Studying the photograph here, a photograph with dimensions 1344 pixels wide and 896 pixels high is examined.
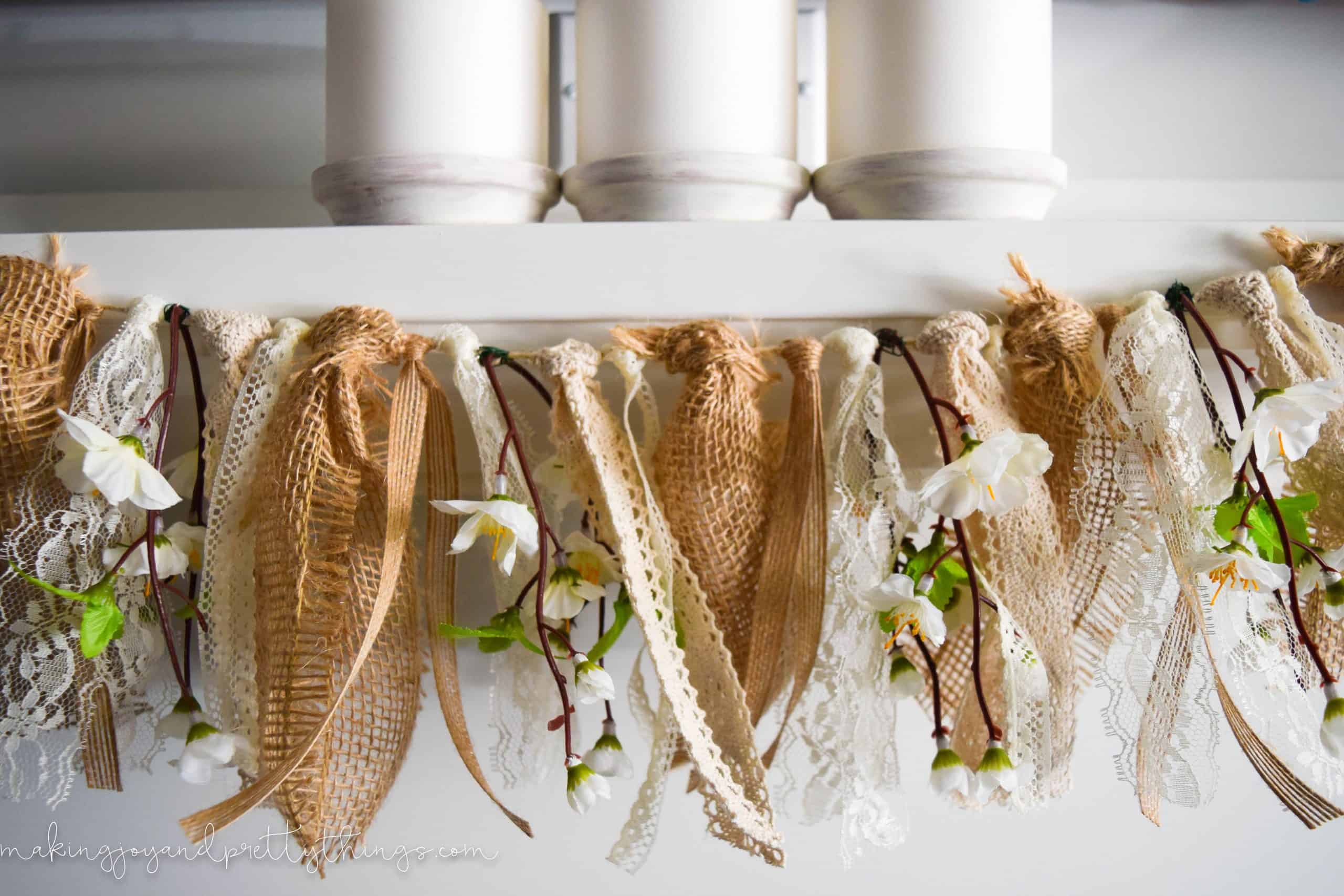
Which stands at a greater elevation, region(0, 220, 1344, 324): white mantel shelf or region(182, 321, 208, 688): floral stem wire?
region(0, 220, 1344, 324): white mantel shelf

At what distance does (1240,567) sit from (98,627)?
0.50m

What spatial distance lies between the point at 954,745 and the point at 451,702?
261mm

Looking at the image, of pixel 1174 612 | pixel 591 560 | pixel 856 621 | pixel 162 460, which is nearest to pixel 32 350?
pixel 162 460

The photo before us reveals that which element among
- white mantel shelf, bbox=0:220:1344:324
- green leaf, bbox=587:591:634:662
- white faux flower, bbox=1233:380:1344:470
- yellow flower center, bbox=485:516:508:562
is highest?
white mantel shelf, bbox=0:220:1344:324

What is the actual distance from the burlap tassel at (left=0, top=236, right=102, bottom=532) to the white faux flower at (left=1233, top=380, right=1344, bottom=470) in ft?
1.75

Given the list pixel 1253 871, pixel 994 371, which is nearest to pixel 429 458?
pixel 994 371

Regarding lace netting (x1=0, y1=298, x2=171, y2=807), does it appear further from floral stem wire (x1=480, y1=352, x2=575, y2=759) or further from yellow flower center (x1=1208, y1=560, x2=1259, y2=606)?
yellow flower center (x1=1208, y1=560, x2=1259, y2=606)

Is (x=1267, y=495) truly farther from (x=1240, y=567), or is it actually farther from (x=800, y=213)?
(x=800, y=213)

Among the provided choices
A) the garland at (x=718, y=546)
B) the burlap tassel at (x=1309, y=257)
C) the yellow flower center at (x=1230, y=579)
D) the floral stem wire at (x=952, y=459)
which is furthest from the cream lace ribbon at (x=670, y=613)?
the burlap tassel at (x=1309, y=257)

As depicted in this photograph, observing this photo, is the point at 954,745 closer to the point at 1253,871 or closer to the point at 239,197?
the point at 1253,871

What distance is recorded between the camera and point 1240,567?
0.35 metres

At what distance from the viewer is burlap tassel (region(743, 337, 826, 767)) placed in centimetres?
40

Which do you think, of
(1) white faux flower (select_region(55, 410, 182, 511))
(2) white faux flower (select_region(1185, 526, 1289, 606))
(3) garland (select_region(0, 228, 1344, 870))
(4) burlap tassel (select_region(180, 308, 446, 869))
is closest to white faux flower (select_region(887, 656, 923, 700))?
(3) garland (select_region(0, 228, 1344, 870))

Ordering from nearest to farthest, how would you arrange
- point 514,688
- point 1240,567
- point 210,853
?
point 1240,567 < point 514,688 < point 210,853
